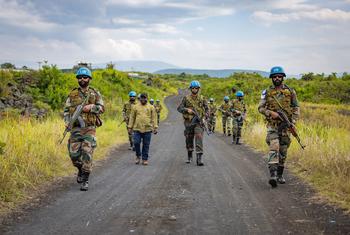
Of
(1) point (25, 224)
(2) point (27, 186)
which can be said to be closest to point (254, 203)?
(1) point (25, 224)

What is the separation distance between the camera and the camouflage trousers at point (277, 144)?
8.97 m

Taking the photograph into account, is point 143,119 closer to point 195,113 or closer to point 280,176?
point 195,113

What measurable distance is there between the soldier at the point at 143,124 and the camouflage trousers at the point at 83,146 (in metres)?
3.74

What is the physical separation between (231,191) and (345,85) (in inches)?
1947

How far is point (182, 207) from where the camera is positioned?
23.5 feet

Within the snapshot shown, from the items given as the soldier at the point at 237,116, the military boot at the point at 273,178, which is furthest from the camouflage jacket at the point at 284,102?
the soldier at the point at 237,116

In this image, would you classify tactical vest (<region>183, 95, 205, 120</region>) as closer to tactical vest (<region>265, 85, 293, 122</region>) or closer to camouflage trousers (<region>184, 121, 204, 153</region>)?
camouflage trousers (<region>184, 121, 204, 153</region>)

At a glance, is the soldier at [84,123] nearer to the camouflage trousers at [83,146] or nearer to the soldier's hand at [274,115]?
the camouflage trousers at [83,146]

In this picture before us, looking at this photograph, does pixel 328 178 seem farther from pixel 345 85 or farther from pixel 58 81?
pixel 345 85

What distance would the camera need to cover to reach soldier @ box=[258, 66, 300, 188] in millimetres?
9000

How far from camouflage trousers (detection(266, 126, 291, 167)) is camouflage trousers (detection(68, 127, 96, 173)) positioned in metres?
3.62

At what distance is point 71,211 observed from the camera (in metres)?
6.86

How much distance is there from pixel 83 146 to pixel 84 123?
0.46m

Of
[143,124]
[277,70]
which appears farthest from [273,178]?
[143,124]
